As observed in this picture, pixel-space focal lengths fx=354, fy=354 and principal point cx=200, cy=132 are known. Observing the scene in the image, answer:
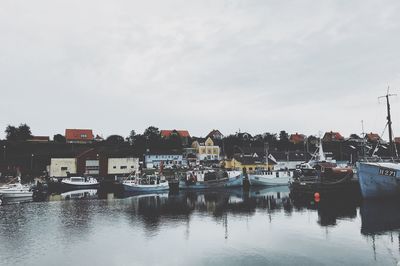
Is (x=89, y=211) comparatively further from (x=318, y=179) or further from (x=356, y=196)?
(x=356, y=196)

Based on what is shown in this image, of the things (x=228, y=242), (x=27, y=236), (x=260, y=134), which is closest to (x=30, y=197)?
(x=27, y=236)

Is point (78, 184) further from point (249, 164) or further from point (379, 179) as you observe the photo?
point (379, 179)

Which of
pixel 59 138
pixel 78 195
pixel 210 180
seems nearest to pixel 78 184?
pixel 78 195

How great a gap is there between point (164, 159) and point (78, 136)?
45336mm

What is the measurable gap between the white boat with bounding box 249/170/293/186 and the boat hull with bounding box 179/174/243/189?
293 cm

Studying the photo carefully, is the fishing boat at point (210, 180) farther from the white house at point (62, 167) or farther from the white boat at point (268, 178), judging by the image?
the white house at point (62, 167)

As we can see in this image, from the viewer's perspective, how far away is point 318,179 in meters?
49.5

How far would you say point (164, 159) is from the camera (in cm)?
9531

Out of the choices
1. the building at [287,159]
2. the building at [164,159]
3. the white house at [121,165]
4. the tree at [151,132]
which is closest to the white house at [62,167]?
the white house at [121,165]

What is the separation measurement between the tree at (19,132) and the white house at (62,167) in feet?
143

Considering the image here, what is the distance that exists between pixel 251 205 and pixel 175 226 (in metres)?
15.2

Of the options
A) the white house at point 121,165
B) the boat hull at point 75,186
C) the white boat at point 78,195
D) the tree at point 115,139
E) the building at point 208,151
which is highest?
the tree at point 115,139

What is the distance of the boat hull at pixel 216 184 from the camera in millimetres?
64562

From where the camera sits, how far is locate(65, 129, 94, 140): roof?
12450 cm
